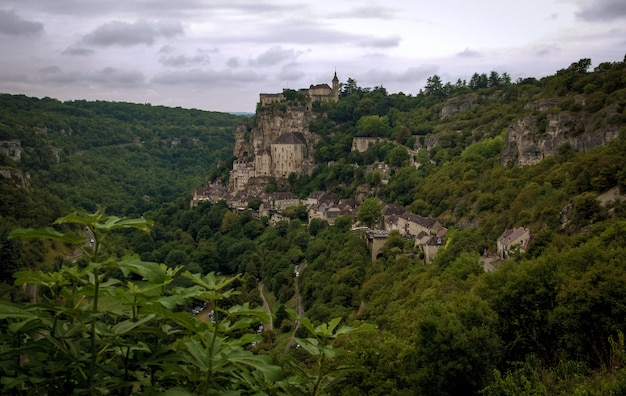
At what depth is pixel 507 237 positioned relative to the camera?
30.8m

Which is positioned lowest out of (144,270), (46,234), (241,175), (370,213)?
(370,213)

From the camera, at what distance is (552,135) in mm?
41719

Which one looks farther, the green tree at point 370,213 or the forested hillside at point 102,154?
the forested hillside at point 102,154

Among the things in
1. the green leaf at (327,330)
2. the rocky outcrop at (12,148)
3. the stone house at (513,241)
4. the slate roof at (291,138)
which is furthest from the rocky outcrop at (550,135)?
the rocky outcrop at (12,148)

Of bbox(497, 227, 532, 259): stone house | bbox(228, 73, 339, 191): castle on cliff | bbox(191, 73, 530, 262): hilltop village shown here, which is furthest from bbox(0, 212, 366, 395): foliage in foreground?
bbox(228, 73, 339, 191): castle on cliff

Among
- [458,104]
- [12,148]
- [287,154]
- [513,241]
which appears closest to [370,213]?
[513,241]

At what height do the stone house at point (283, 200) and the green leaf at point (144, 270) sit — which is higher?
the green leaf at point (144, 270)

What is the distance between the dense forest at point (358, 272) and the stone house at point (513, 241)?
0.61 m

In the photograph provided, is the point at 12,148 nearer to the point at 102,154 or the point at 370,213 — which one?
the point at 102,154

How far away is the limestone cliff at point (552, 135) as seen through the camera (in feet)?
126

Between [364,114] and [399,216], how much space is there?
42819mm

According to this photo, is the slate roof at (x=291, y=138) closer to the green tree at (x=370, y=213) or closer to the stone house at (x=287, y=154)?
the stone house at (x=287, y=154)

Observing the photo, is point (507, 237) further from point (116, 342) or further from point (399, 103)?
point (399, 103)

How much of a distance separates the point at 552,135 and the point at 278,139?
155 feet
